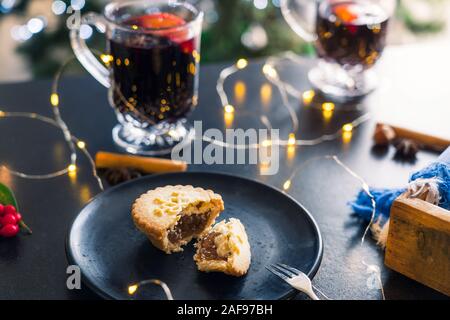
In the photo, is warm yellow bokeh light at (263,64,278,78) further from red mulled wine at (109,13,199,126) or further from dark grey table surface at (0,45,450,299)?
red mulled wine at (109,13,199,126)

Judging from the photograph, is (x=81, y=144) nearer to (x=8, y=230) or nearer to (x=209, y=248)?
(x=8, y=230)

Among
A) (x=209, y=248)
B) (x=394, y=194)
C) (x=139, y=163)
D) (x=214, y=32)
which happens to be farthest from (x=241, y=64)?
(x=214, y=32)

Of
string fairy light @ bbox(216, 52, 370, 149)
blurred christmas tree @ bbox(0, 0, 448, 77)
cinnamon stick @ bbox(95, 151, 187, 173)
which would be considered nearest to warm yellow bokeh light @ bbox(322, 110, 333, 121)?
string fairy light @ bbox(216, 52, 370, 149)

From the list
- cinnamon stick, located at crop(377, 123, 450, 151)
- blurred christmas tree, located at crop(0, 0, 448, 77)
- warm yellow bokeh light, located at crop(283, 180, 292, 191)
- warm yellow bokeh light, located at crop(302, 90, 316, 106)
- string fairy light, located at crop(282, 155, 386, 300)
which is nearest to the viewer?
string fairy light, located at crop(282, 155, 386, 300)

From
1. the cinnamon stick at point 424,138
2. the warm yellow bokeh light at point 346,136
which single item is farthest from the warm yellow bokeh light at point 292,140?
the cinnamon stick at point 424,138
